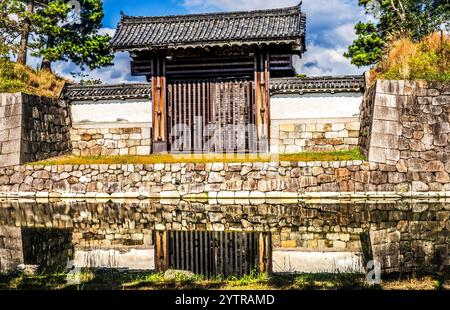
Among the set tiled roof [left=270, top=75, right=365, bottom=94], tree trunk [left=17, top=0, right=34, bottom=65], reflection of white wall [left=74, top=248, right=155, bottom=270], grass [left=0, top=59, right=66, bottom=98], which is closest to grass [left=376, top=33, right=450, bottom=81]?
tiled roof [left=270, top=75, right=365, bottom=94]

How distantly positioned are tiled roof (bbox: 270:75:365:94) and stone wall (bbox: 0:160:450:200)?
5253mm

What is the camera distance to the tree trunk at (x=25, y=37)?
25.2 metres

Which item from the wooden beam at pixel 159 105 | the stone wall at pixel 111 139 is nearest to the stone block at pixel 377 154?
the wooden beam at pixel 159 105

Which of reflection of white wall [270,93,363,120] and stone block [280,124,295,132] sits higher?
reflection of white wall [270,93,363,120]

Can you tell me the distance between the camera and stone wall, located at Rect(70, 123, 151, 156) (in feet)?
74.4

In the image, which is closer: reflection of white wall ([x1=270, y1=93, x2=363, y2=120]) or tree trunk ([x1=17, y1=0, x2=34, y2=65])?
reflection of white wall ([x1=270, y1=93, x2=363, y2=120])

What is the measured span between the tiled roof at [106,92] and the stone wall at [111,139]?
124cm

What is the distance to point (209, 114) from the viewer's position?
2181 centimetres

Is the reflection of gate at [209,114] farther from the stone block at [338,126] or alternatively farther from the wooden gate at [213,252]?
the wooden gate at [213,252]

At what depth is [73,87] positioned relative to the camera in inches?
933

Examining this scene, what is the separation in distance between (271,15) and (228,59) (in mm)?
2578

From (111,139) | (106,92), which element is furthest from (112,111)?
(111,139)

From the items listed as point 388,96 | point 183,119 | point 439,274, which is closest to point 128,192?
point 183,119

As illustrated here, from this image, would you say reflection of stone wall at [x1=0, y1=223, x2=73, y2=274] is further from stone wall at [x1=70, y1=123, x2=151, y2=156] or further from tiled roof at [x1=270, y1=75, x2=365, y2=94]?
tiled roof at [x1=270, y1=75, x2=365, y2=94]
